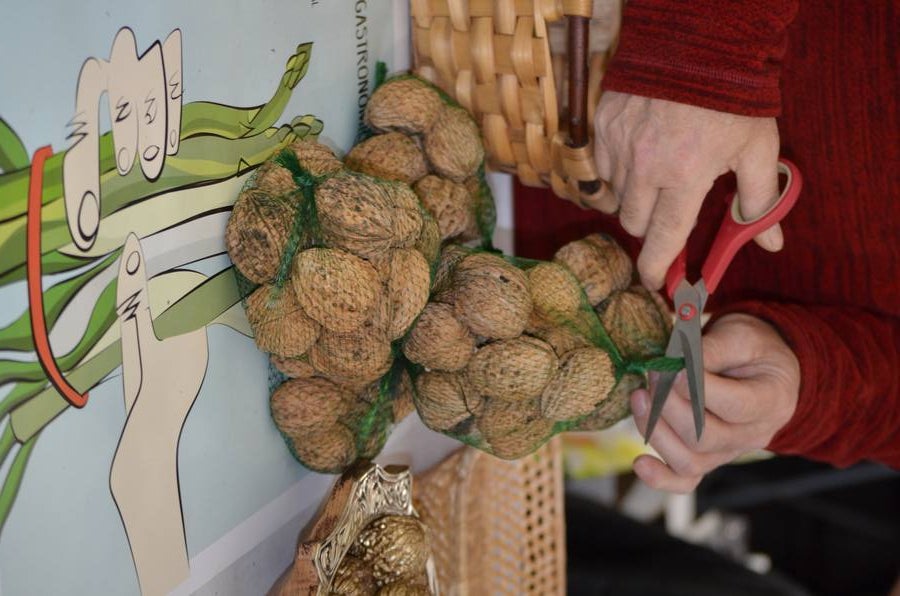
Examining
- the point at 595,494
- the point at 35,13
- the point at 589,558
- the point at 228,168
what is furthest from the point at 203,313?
the point at 595,494

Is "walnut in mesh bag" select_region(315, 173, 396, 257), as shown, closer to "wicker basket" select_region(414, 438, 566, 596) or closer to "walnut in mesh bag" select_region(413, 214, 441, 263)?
"walnut in mesh bag" select_region(413, 214, 441, 263)

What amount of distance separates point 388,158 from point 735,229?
377 mm

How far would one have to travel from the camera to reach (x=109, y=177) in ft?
2.01

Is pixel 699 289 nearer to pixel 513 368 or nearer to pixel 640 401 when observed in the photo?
pixel 640 401

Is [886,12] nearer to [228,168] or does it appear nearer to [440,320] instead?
[440,320]

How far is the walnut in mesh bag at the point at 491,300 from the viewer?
773 mm

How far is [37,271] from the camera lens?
0.57 meters

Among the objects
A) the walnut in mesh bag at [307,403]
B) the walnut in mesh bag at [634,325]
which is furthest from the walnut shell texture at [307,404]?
the walnut in mesh bag at [634,325]

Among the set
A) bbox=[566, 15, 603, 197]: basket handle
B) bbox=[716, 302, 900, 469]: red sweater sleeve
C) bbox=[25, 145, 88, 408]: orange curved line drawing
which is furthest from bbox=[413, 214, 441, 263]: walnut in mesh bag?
bbox=[716, 302, 900, 469]: red sweater sleeve

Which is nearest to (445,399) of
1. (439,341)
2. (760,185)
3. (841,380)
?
(439,341)

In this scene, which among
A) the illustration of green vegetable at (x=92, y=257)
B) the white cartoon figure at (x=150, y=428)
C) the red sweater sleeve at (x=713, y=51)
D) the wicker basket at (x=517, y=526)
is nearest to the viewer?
the illustration of green vegetable at (x=92, y=257)

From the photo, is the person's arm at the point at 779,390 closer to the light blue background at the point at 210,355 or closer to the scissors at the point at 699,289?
the scissors at the point at 699,289

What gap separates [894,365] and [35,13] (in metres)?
0.96

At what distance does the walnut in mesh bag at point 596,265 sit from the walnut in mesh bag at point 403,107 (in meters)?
0.20
